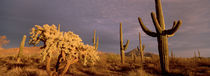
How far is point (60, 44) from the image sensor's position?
5492mm

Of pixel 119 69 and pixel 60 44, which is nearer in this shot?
pixel 60 44

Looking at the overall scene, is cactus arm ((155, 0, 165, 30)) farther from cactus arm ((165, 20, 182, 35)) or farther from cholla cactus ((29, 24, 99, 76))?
cholla cactus ((29, 24, 99, 76))

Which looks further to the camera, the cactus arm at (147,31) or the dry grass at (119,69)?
the dry grass at (119,69)

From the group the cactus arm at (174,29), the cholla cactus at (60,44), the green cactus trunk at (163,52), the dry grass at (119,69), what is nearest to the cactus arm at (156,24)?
the cactus arm at (174,29)

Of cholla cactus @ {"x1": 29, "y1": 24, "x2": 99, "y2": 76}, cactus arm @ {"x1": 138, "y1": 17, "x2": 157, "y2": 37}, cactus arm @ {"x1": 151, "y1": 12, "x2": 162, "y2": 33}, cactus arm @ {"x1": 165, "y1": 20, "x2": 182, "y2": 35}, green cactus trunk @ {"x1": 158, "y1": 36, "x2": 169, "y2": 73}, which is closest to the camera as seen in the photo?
cholla cactus @ {"x1": 29, "y1": 24, "x2": 99, "y2": 76}

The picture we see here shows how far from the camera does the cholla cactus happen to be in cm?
537

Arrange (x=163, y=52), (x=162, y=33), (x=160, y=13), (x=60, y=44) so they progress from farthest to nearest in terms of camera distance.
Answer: (x=160, y=13), (x=162, y=33), (x=163, y=52), (x=60, y=44)

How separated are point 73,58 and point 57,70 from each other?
1.05 metres

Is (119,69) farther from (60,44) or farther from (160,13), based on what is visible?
(60,44)

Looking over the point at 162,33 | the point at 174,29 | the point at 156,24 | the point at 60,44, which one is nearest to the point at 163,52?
the point at 162,33

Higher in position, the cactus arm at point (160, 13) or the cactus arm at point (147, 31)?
the cactus arm at point (160, 13)

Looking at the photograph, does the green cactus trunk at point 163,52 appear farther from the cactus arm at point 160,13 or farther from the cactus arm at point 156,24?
the cactus arm at point 160,13

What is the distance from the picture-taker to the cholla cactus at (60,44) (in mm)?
5373

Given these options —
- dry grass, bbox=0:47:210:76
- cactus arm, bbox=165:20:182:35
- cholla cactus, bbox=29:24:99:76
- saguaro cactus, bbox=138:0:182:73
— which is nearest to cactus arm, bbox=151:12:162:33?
saguaro cactus, bbox=138:0:182:73
